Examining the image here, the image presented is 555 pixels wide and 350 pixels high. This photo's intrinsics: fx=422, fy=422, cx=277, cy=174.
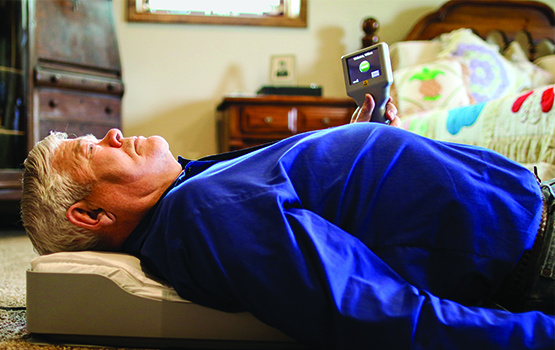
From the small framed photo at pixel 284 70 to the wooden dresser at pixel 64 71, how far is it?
0.86 m

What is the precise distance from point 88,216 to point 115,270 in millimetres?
133

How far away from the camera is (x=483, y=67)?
7.16 ft

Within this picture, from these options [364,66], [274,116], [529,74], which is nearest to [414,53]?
[529,74]

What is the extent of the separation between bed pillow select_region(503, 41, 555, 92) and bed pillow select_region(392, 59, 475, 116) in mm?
392

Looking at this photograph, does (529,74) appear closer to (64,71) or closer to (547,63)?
(547,63)

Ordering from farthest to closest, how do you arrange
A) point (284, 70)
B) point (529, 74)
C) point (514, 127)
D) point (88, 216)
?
1. point (284, 70)
2. point (529, 74)
3. point (514, 127)
4. point (88, 216)

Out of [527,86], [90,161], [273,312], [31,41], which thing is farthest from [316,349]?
[527,86]

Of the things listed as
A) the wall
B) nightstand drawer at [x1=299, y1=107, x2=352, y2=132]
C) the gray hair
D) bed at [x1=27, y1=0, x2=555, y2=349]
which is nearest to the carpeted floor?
bed at [x1=27, y1=0, x2=555, y2=349]

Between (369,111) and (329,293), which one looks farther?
(369,111)

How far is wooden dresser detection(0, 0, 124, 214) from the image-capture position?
1930 mm

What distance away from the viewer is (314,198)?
634 mm

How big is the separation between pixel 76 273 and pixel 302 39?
2.17 meters

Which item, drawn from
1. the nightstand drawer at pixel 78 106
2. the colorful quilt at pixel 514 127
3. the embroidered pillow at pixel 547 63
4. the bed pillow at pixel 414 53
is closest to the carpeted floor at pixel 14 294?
the nightstand drawer at pixel 78 106

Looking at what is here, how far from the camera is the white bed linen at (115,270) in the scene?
0.67m
